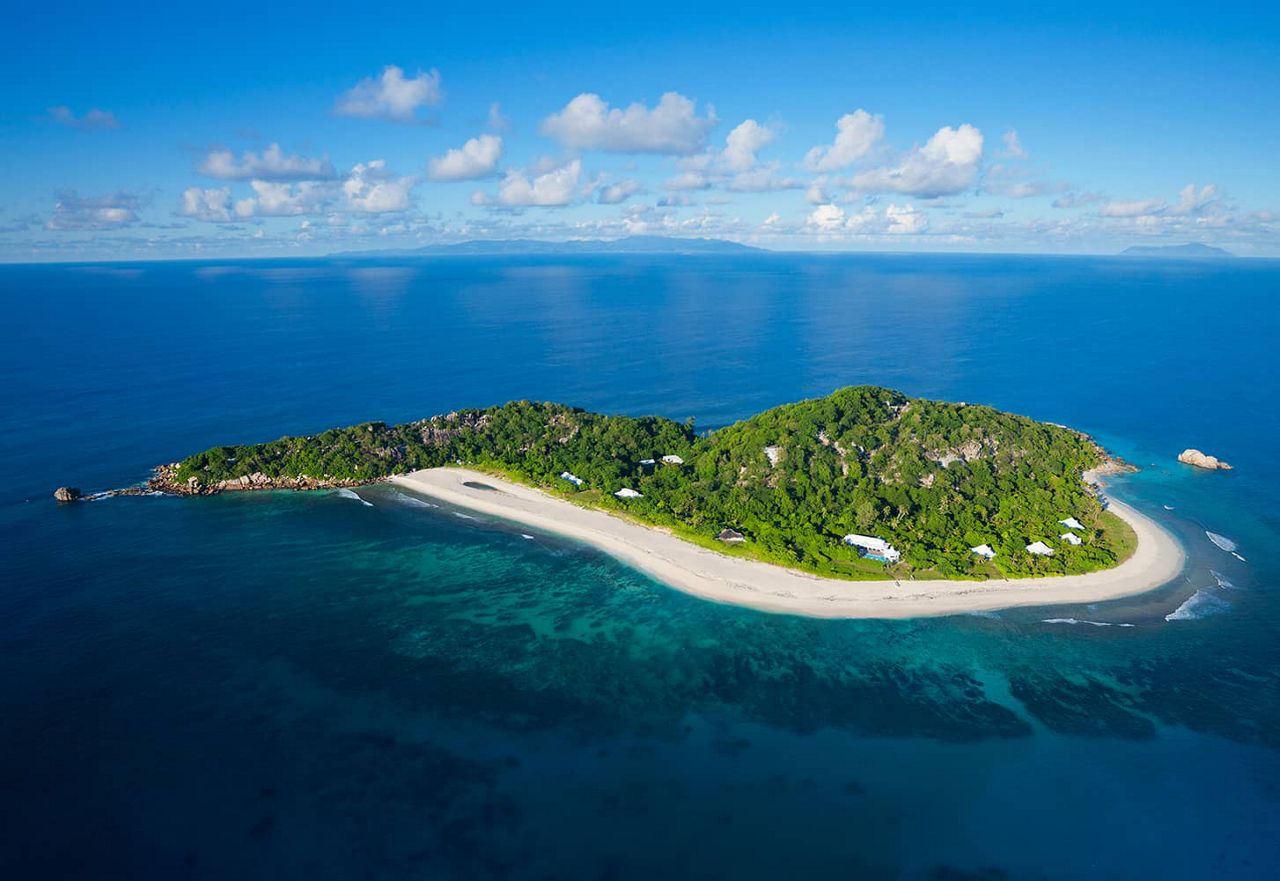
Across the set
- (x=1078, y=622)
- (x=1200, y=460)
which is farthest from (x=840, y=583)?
(x=1200, y=460)

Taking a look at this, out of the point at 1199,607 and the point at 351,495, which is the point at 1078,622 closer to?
the point at 1199,607

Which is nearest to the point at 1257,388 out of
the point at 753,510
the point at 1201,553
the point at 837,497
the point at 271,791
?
the point at 1201,553

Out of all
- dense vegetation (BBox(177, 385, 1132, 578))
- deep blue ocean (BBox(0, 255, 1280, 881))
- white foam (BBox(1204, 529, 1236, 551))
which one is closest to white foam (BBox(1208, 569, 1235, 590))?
deep blue ocean (BBox(0, 255, 1280, 881))

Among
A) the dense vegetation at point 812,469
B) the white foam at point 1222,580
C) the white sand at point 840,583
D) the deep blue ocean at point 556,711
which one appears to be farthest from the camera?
the dense vegetation at point 812,469

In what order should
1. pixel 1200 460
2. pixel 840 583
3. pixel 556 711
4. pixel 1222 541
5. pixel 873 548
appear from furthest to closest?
pixel 1200 460, pixel 1222 541, pixel 873 548, pixel 840 583, pixel 556 711

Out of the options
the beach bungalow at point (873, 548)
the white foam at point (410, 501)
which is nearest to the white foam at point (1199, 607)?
the beach bungalow at point (873, 548)

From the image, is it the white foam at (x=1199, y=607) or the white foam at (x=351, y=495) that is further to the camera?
the white foam at (x=351, y=495)

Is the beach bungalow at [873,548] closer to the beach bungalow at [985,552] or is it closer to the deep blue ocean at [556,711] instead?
the beach bungalow at [985,552]
